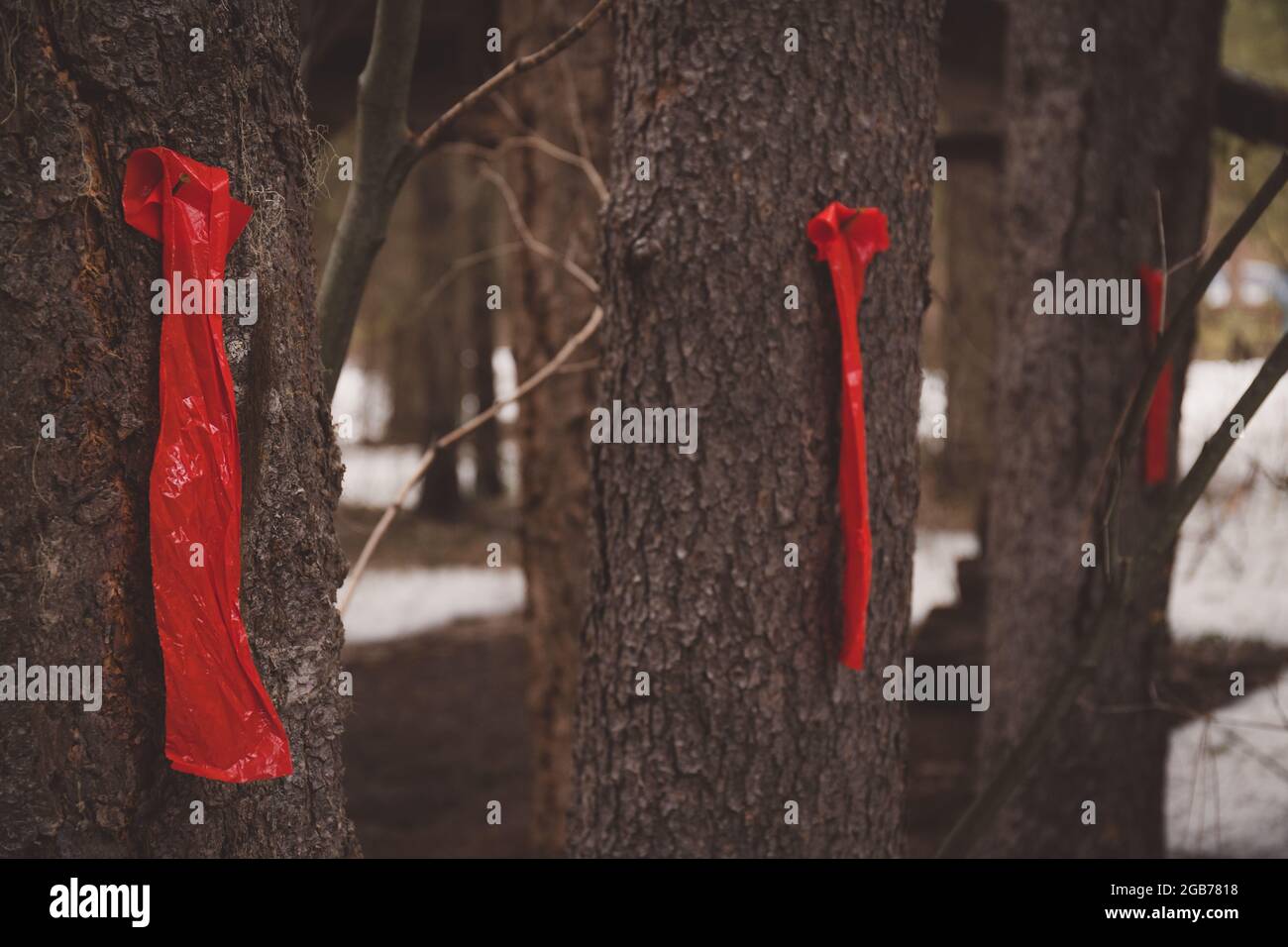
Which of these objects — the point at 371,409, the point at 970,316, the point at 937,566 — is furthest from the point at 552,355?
the point at 371,409

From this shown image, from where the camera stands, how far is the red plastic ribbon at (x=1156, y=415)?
3.59 m

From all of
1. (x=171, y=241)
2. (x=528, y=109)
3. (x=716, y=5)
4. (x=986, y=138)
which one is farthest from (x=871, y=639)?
(x=986, y=138)

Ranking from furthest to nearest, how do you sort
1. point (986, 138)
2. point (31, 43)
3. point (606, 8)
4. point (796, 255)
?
point (986, 138) < point (796, 255) < point (606, 8) < point (31, 43)

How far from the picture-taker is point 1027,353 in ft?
12.8

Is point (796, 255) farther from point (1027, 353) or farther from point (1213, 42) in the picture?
point (1213, 42)

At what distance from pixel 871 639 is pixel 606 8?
4.45 ft

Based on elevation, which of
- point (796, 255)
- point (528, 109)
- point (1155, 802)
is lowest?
point (1155, 802)

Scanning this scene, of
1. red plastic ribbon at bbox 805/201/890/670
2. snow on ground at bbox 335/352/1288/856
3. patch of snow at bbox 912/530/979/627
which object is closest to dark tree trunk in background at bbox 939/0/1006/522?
patch of snow at bbox 912/530/979/627

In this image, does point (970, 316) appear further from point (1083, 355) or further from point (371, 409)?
point (371, 409)

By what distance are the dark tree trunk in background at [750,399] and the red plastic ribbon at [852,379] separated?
0.07m

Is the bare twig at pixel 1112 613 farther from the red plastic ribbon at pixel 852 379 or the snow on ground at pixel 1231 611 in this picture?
the red plastic ribbon at pixel 852 379

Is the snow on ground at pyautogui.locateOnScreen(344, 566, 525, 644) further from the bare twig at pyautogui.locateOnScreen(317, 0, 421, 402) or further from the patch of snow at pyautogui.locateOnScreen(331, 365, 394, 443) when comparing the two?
the bare twig at pyautogui.locateOnScreen(317, 0, 421, 402)

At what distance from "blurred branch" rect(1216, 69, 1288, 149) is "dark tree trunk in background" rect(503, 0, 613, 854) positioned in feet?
9.45
